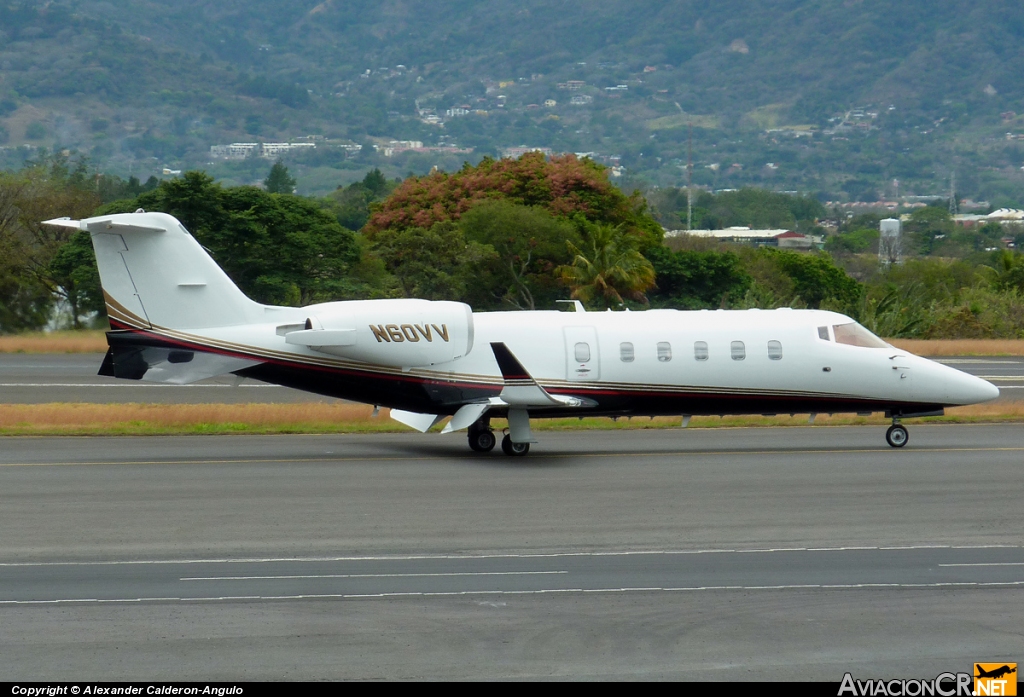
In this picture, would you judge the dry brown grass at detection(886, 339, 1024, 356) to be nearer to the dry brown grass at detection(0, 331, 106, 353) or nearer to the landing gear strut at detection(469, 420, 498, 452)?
the landing gear strut at detection(469, 420, 498, 452)

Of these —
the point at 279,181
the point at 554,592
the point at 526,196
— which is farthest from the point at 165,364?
the point at 279,181

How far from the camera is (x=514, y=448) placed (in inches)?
888

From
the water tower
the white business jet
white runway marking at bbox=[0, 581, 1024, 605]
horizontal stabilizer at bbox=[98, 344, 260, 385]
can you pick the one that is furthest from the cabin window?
the water tower

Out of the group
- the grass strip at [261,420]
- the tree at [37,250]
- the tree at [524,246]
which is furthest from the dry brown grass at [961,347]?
the tree at [37,250]

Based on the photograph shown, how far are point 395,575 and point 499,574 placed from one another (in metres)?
1.11

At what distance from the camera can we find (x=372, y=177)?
16450cm

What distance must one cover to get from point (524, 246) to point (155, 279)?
38.5m

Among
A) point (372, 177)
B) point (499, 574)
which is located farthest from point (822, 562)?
point (372, 177)

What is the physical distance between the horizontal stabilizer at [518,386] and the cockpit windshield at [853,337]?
568 cm

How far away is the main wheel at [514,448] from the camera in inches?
887

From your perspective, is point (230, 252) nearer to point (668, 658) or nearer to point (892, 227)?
point (668, 658)

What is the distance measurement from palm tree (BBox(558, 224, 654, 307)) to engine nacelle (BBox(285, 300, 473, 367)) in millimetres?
29974

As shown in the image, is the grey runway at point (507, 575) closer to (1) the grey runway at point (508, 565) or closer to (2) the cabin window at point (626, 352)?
(1) the grey runway at point (508, 565)

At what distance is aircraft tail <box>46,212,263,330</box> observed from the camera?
21.2 metres
